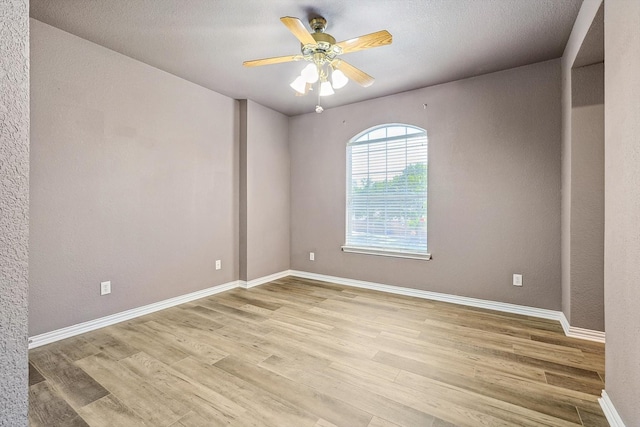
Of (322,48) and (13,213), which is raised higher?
(322,48)

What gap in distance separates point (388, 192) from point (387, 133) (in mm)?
813

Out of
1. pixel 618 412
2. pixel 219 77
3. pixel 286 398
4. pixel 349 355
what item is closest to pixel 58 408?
pixel 286 398

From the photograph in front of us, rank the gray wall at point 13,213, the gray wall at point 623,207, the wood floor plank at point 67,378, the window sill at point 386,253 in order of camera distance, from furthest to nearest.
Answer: the window sill at point 386,253 < the wood floor plank at point 67,378 < the gray wall at point 623,207 < the gray wall at point 13,213

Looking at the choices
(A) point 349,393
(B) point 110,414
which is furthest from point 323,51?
(B) point 110,414

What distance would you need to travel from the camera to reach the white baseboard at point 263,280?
14.0 feet

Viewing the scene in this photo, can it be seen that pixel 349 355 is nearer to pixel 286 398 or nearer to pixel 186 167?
pixel 286 398

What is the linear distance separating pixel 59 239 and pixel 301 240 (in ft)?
9.93

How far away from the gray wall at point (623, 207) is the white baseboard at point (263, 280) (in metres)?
3.67

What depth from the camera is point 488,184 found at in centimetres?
339

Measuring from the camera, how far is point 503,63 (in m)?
3.14

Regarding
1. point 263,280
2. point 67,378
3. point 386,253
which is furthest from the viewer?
point 263,280

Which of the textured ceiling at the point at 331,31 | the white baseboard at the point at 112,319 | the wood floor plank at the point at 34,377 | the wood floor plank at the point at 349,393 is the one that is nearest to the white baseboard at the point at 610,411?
the wood floor plank at the point at 349,393

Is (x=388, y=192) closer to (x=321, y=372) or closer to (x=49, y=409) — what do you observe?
(x=321, y=372)

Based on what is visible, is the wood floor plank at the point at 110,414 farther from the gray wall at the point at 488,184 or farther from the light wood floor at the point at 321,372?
the gray wall at the point at 488,184
